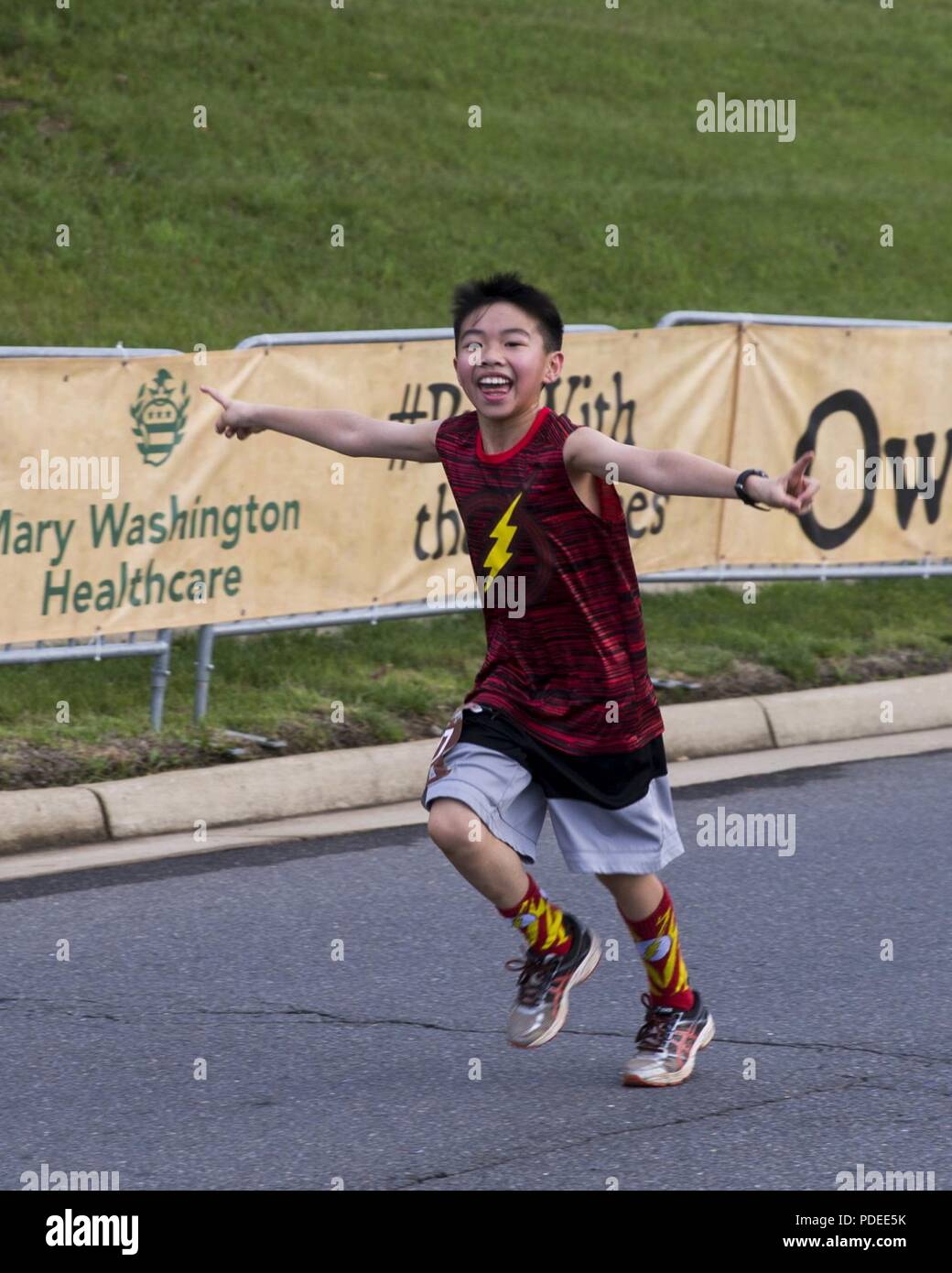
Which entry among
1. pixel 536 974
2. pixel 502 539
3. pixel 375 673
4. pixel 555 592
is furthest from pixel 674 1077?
pixel 375 673

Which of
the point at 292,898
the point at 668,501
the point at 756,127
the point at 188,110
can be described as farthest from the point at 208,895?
the point at 756,127

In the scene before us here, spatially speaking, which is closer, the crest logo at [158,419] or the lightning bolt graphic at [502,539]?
the lightning bolt graphic at [502,539]

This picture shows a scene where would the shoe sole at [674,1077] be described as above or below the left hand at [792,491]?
below

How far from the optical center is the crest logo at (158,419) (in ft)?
25.6

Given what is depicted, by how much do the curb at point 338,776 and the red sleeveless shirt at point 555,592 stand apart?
2897 millimetres

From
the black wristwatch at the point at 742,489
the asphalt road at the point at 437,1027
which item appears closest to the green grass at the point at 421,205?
the asphalt road at the point at 437,1027

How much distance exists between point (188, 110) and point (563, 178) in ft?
10.9

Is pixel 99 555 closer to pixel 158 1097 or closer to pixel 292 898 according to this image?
pixel 292 898

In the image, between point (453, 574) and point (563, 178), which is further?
point (563, 178)

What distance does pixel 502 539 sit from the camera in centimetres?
446

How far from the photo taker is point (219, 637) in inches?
348

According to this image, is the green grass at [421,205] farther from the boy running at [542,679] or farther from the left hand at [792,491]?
the left hand at [792,491]

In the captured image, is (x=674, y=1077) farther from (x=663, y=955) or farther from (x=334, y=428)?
(x=334, y=428)

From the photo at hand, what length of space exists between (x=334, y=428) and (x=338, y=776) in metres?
3.04
